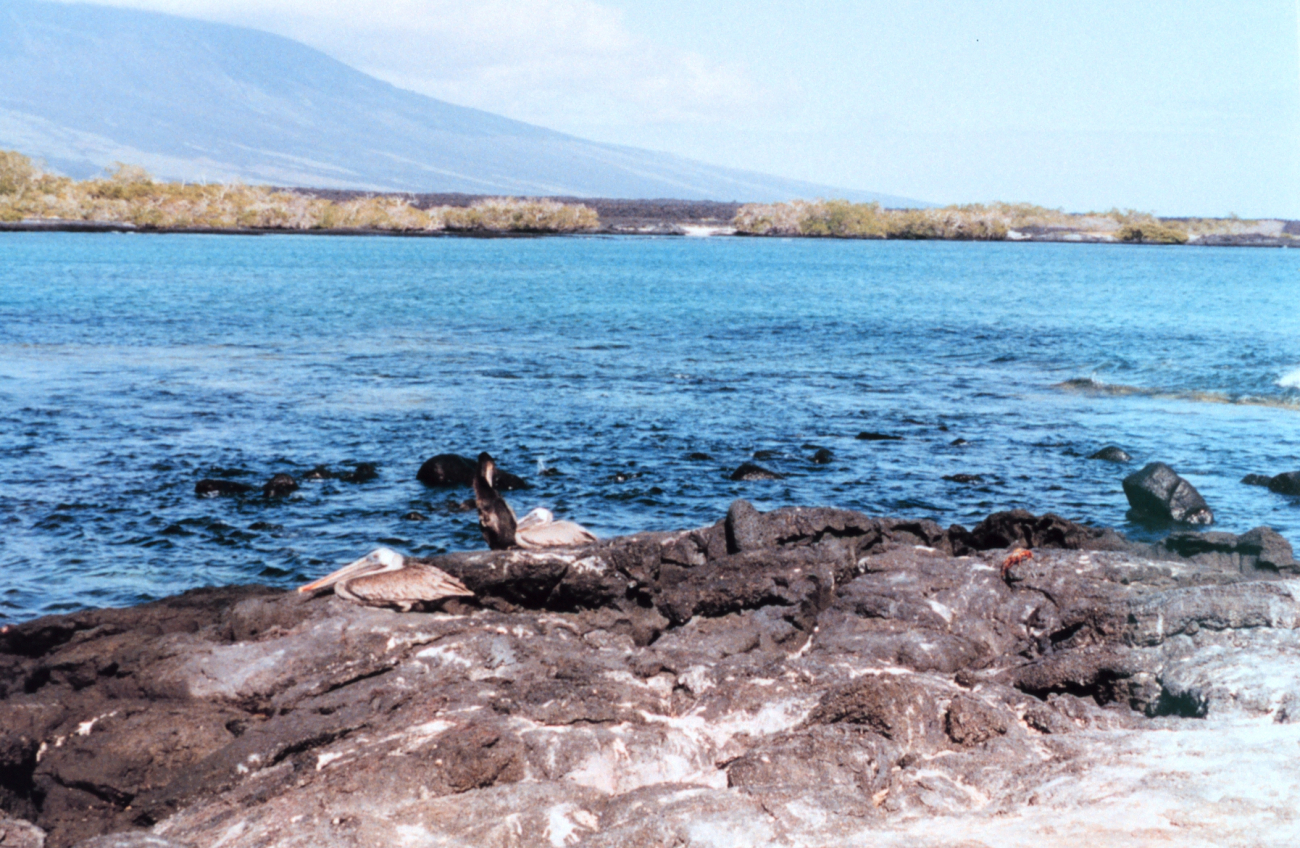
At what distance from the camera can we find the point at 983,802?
5.84 metres

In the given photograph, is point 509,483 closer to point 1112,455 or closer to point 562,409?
point 562,409

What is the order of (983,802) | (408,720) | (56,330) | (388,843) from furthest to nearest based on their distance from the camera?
(56,330), (408,720), (983,802), (388,843)

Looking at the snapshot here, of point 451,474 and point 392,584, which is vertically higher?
point 392,584

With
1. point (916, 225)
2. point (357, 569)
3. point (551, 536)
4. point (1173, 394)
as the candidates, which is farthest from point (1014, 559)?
point (916, 225)

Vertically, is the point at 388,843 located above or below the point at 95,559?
above

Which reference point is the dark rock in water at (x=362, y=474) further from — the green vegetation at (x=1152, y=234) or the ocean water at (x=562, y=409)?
the green vegetation at (x=1152, y=234)

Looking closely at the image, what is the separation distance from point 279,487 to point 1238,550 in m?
12.1

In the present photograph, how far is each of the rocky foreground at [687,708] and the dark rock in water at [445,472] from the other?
641 cm

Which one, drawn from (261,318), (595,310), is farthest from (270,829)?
(595,310)

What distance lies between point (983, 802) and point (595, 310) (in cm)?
4227

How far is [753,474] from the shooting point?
16.9m

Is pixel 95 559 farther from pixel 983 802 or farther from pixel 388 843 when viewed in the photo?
pixel 983 802

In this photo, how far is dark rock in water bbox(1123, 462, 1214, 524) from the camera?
14570mm

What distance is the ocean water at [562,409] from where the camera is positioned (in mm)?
14141
